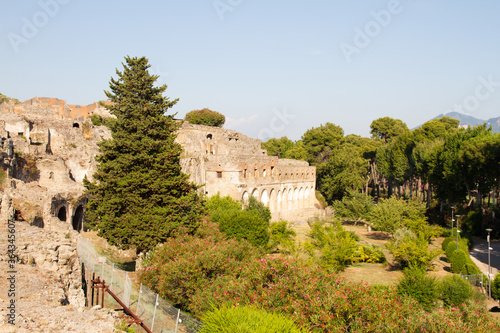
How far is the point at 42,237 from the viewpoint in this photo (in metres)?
14.9

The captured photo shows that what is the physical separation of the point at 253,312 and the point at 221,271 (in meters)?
6.93

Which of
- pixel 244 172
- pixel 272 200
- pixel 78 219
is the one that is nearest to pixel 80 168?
pixel 78 219

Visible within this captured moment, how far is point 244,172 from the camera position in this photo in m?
40.7

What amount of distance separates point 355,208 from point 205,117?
43.9 meters

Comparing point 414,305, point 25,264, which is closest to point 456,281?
Answer: point 414,305

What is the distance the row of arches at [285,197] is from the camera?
43944 millimetres

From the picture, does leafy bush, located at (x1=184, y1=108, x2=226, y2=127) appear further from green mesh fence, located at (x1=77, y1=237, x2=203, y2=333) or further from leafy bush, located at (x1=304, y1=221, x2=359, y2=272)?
green mesh fence, located at (x1=77, y1=237, x2=203, y2=333)

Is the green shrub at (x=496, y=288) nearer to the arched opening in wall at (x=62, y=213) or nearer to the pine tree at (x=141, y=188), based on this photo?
the pine tree at (x=141, y=188)

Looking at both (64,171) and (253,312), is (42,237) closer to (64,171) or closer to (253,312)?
(253,312)

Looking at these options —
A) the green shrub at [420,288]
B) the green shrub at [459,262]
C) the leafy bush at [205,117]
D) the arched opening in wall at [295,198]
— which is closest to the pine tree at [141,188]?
the green shrub at [420,288]

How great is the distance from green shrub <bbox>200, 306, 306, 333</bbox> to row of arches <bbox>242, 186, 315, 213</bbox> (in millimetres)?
29289

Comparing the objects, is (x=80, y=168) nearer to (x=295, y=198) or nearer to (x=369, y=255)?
(x=295, y=198)

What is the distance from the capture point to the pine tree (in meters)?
23.3

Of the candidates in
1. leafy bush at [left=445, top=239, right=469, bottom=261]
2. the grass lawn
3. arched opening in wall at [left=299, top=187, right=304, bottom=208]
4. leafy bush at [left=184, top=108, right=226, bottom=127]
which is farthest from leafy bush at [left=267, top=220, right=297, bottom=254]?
leafy bush at [left=184, top=108, right=226, bottom=127]
